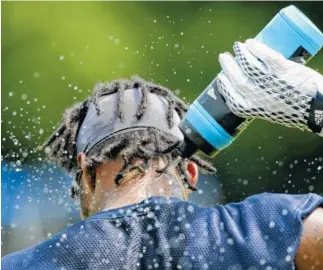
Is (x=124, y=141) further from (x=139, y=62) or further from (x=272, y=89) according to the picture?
(x=139, y=62)

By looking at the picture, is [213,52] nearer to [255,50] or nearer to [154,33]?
[154,33]

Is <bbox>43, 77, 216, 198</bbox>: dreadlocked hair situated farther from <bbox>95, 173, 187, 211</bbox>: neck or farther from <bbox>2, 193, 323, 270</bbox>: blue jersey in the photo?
<bbox>2, 193, 323, 270</bbox>: blue jersey

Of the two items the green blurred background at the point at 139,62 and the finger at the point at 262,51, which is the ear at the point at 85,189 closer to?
the finger at the point at 262,51

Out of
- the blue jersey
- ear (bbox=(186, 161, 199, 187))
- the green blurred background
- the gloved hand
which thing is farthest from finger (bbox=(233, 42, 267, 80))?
the green blurred background

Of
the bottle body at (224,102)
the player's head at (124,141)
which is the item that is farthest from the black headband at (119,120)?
the bottle body at (224,102)

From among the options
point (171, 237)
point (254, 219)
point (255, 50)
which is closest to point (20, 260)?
point (171, 237)

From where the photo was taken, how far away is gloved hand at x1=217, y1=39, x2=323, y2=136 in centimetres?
204

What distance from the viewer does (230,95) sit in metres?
2.15

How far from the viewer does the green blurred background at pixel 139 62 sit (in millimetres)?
4980

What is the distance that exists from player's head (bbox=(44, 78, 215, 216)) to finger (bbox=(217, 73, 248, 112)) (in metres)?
0.22

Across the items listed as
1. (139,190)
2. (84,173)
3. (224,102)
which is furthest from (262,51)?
(84,173)

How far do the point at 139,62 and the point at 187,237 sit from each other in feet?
10.0

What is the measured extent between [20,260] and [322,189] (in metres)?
3.01

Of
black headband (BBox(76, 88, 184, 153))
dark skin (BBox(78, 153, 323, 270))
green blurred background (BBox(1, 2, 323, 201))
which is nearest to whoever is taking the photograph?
dark skin (BBox(78, 153, 323, 270))
